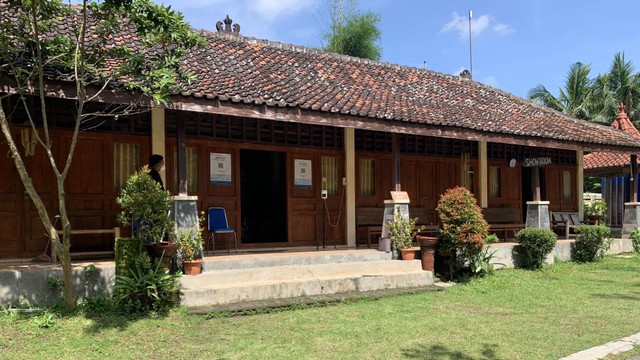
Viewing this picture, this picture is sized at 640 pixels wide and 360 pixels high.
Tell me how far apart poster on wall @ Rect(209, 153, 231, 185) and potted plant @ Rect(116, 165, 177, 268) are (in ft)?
7.51

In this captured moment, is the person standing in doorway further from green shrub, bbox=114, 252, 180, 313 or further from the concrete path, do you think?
the concrete path

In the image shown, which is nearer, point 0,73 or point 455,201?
point 0,73

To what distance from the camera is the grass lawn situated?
199 inches

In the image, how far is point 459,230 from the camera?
8.85 meters

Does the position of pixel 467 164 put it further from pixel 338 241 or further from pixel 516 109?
pixel 338 241

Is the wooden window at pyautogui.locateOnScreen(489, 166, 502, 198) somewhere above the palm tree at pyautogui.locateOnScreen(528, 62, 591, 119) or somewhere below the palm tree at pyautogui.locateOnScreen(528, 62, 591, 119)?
below

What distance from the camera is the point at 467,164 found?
12.3m

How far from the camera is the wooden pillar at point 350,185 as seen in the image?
10484mm

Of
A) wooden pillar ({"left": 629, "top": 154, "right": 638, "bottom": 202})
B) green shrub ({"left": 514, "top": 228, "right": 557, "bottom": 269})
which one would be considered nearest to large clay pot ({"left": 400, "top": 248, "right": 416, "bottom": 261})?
green shrub ({"left": 514, "top": 228, "right": 557, "bottom": 269})

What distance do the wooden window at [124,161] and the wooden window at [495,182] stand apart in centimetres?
872

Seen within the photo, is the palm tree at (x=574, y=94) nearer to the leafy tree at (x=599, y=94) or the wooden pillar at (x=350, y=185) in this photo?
the leafy tree at (x=599, y=94)

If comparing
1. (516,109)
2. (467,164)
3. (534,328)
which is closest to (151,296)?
(534,328)

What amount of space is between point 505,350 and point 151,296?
4241mm

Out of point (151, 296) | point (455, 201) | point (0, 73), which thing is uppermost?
point (0, 73)
